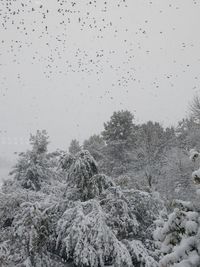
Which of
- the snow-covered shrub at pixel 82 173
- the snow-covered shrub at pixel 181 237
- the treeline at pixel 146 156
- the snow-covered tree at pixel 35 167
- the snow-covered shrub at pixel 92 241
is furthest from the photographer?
the treeline at pixel 146 156

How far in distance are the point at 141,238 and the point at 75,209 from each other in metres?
1.91

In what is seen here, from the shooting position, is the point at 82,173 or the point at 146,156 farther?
the point at 146,156

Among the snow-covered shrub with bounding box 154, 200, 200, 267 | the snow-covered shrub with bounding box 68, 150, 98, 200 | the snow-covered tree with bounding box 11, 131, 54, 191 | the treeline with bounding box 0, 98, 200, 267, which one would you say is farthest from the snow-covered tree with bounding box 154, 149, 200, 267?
the snow-covered tree with bounding box 11, 131, 54, 191

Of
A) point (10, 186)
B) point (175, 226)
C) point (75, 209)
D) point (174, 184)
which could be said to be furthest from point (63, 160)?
point (174, 184)

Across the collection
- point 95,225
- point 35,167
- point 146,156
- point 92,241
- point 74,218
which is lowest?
point 92,241

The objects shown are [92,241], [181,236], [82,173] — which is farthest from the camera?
[82,173]

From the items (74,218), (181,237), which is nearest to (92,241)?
(74,218)

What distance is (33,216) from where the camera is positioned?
26.9ft

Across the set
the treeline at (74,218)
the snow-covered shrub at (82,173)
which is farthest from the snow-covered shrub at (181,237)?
the snow-covered shrub at (82,173)

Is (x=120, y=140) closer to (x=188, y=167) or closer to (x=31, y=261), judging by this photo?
(x=188, y=167)

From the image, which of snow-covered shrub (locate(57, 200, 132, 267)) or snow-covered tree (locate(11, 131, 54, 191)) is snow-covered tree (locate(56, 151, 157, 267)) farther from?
snow-covered tree (locate(11, 131, 54, 191))

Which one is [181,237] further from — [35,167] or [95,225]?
[35,167]

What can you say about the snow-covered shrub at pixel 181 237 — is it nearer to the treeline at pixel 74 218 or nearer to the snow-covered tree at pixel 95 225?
the treeline at pixel 74 218

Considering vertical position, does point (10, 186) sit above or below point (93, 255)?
above
